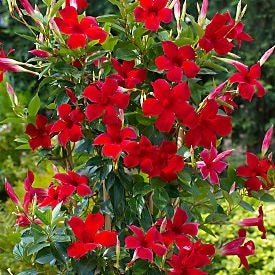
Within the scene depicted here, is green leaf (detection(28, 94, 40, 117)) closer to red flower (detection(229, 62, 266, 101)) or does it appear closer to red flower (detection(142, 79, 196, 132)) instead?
red flower (detection(142, 79, 196, 132))

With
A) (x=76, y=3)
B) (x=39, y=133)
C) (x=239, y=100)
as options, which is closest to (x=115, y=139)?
(x=39, y=133)

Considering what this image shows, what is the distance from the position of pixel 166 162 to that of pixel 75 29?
42 cm

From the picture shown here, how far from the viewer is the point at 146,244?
1701 mm

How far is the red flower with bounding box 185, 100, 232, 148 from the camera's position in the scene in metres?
1.73

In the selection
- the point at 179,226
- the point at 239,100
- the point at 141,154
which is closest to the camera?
the point at 141,154

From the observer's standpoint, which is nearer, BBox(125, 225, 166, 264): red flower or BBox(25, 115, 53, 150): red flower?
BBox(125, 225, 166, 264): red flower

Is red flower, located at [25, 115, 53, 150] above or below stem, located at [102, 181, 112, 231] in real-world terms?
above

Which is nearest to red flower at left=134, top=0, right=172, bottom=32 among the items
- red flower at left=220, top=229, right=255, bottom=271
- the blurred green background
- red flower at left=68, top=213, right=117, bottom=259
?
red flower at left=68, top=213, right=117, bottom=259

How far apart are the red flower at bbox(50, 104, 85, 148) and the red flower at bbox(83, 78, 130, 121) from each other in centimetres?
8

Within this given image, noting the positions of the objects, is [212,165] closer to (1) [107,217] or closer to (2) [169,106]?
(2) [169,106]

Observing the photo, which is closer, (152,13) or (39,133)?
(152,13)

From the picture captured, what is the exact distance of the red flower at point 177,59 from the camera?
5.61 feet

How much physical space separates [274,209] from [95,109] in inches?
86.2

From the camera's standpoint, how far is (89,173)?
1.94m
